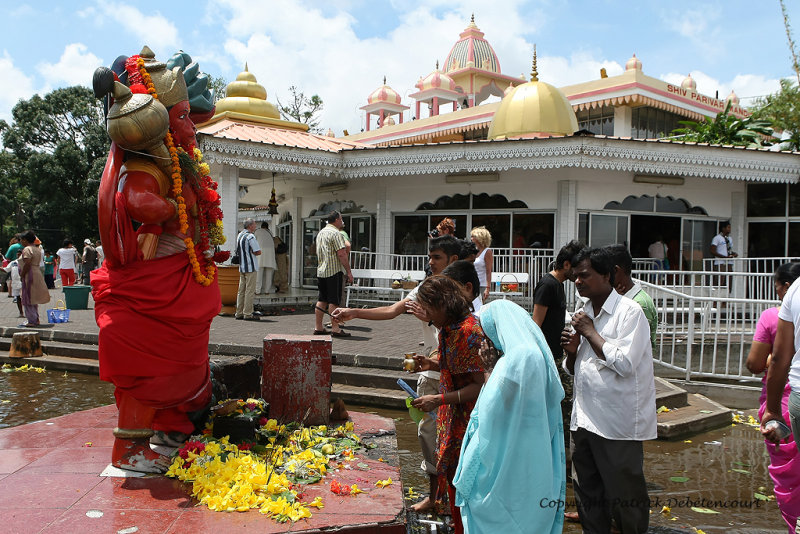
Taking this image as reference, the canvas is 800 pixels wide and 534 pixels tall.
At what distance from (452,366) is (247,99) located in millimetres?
14571

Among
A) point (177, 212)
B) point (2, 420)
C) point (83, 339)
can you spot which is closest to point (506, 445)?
point (177, 212)

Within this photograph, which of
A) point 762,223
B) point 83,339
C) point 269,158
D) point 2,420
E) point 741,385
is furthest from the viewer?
point 762,223

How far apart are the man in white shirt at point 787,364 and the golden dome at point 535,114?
13.7m

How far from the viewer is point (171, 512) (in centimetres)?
320

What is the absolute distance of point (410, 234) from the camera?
15406mm

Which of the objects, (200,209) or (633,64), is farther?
(633,64)

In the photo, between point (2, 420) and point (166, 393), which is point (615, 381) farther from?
point (2, 420)

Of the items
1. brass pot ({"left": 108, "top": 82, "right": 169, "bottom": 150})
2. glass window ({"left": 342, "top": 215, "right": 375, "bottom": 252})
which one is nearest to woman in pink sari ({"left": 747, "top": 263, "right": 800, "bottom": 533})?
brass pot ({"left": 108, "top": 82, "right": 169, "bottom": 150})

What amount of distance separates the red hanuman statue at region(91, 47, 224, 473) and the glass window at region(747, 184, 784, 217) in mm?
15720

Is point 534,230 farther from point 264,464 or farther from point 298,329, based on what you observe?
point 264,464

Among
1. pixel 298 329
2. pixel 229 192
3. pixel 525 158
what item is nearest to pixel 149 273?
pixel 298 329

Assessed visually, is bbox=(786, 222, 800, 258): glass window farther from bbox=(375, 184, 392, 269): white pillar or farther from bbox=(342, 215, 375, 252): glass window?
bbox=(342, 215, 375, 252): glass window

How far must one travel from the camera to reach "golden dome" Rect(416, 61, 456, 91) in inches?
1176

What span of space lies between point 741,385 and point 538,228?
6.99m
